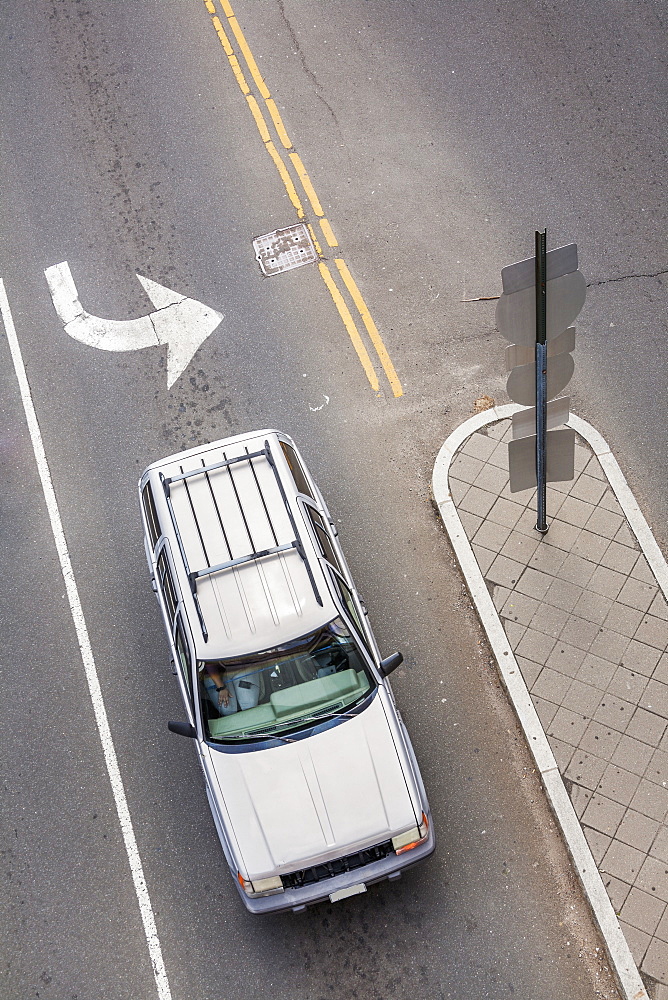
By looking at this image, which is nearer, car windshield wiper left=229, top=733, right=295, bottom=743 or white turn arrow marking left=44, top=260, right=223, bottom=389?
car windshield wiper left=229, top=733, right=295, bottom=743

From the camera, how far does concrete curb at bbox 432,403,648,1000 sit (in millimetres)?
7551

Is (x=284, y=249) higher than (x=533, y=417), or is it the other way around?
(x=284, y=249)

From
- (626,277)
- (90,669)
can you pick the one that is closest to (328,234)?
(626,277)

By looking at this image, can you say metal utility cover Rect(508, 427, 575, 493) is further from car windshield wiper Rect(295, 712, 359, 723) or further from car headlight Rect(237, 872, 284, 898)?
car headlight Rect(237, 872, 284, 898)

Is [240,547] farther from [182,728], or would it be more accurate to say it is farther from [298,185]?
[298,185]

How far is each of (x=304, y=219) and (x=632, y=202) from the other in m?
4.02

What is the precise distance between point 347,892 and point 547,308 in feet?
16.2

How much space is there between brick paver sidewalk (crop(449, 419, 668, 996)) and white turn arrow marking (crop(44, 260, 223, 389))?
3451mm

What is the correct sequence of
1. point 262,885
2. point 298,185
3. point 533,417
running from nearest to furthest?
point 262,885 < point 533,417 < point 298,185

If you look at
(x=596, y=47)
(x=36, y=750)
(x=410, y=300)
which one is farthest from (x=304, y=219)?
(x=36, y=750)

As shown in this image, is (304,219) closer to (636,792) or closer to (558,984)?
(636,792)

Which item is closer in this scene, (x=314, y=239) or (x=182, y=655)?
(x=182, y=655)

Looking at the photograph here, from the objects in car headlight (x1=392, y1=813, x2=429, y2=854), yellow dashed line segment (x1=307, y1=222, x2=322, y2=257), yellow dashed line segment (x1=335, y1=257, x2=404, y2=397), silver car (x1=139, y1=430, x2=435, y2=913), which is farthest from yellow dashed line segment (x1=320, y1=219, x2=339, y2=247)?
car headlight (x1=392, y1=813, x2=429, y2=854)

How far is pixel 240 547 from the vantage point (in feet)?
25.5
